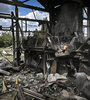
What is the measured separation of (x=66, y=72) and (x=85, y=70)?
1.11m

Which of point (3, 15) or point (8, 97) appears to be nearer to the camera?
point (8, 97)

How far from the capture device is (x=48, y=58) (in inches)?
235

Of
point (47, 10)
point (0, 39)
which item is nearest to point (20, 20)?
point (47, 10)

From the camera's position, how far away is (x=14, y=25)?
707 cm

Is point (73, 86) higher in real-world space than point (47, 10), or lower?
lower

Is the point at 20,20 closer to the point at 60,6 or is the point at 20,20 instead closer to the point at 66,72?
the point at 60,6

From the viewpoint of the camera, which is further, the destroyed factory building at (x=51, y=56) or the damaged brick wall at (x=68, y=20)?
the damaged brick wall at (x=68, y=20)

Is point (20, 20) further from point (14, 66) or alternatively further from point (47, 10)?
point (14, 66)

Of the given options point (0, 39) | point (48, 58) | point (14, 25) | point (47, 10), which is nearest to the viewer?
point (48, 58)

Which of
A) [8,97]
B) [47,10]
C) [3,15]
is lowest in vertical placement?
[8,97]

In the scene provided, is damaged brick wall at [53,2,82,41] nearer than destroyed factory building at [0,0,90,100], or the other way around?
destroyed factory building at [0,0,90,100]

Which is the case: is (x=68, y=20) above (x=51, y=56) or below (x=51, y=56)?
above

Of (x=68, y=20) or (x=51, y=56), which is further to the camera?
(x=68, y=20)

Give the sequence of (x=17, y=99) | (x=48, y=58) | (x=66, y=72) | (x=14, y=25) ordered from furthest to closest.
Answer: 1. (x=14, y=25)
2. (x=48, y=58)
3. (x=66, y=72)
4. (x=17, y=99)
